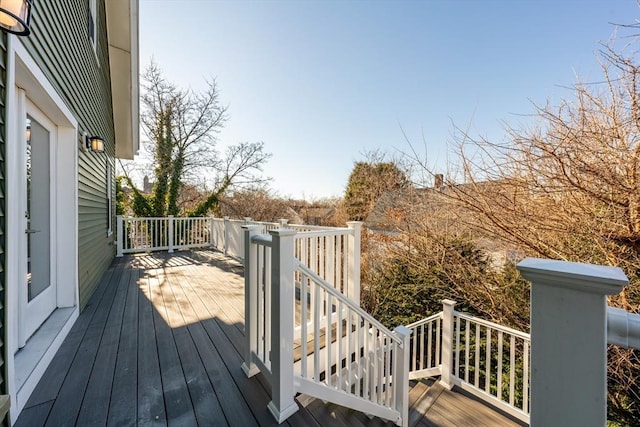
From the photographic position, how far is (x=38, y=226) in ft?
7.97

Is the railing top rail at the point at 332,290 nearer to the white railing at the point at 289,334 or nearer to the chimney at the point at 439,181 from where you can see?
the white railing at the point at 289,334

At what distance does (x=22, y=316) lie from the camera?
2.00 meters

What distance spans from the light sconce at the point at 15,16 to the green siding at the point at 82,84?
2.04ft

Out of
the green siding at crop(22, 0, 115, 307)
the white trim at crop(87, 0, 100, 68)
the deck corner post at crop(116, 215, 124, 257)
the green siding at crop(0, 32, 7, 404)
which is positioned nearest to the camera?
the green siding at crop(0, 32, 7, 404)

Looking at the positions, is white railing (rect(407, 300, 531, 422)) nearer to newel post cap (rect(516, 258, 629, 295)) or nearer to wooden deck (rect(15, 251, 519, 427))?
wooden deck (rect(15, 251, 519, 427))

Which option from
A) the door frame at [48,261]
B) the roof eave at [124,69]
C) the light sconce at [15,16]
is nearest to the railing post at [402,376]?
the door frame at [48,261]

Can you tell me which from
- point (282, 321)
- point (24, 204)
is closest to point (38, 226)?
point (24, 204)

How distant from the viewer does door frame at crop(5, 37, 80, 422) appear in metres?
1.51

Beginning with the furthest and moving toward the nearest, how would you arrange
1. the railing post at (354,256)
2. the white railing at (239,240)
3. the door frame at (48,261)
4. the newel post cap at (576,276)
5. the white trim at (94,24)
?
1. the white trim at (94,24)
2. the railing post at (354,256)
3. the white railing at (239,240)
4. the door frame at (48,261)
5. the newel post cap at (576,276)

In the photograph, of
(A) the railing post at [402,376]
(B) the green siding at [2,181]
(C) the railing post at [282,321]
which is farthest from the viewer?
(A) the railing post at [402,376]

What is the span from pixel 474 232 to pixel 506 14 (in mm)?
3230

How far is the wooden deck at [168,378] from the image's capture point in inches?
63.6

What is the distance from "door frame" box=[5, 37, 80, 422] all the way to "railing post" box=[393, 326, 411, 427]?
2.58 metres

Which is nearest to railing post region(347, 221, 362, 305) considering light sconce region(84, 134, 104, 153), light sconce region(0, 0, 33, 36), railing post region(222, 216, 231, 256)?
light sconce region(0, 0, 33, 36)
